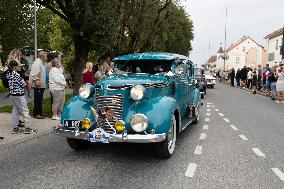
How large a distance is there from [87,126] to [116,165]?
88 cm

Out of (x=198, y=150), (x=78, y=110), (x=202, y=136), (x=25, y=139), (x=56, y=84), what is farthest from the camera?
(x=56, y=84)

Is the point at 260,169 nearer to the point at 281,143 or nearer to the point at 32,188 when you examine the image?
the point at 281,143

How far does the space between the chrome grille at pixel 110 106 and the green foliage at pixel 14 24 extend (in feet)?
79.5

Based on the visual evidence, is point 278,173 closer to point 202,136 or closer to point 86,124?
point 86,124

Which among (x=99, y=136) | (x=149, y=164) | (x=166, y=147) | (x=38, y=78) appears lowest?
(x=149, y=164)

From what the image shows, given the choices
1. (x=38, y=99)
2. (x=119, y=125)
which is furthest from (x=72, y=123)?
(x=38, y=99)

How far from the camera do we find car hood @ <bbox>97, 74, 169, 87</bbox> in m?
7.05

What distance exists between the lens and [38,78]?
11.1m

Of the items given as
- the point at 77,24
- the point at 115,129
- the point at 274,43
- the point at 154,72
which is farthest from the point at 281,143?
the point at 274,43

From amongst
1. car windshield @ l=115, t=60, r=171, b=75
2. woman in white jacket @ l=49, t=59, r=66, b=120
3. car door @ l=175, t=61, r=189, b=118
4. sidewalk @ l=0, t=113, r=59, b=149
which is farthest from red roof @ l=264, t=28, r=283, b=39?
car windshield @ l=115, t=60, r=171, b=75

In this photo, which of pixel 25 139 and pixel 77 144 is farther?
pixel 25 139

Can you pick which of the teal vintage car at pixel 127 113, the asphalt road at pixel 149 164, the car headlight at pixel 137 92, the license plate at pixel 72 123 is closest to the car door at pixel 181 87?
the teal vintage car at pixel 127 113

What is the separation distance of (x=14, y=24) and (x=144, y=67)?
972 inches

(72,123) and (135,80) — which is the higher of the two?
(135,80)
